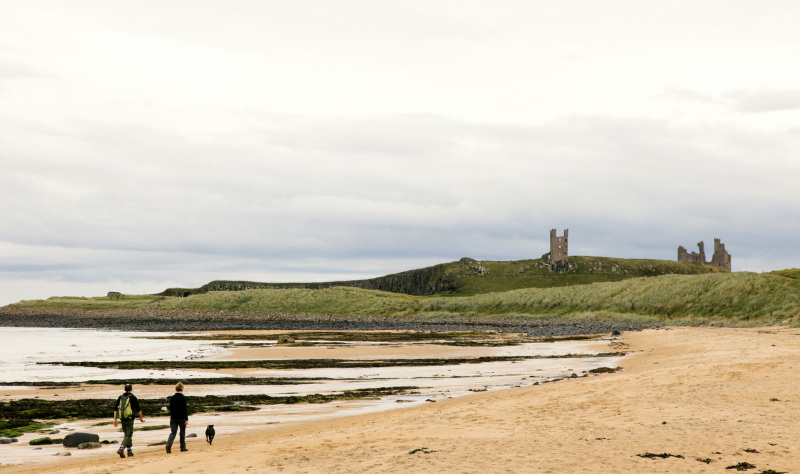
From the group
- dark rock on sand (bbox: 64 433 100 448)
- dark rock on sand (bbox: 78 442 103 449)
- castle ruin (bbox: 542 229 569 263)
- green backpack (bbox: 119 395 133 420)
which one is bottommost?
dark rock on sand (bbox: 78 442 103 449)

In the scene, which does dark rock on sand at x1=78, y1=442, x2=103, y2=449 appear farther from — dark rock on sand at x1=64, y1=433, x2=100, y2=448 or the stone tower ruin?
the stone tower ruin

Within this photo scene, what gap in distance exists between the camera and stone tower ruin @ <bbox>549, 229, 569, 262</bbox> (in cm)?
19325

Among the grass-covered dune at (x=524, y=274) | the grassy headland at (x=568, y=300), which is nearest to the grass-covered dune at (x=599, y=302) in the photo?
the grassy headland at (x=568, y=300)

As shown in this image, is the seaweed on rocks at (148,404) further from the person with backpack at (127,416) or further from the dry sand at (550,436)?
the person with backpack at (127,416)

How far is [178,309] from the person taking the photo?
452 feet

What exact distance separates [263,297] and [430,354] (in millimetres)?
104766

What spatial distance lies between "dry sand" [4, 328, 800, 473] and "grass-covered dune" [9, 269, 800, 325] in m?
44.9

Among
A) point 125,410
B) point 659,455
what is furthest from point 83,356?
point 659,455

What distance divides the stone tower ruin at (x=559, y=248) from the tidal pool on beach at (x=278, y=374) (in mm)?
146213

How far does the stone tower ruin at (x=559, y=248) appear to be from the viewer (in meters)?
193

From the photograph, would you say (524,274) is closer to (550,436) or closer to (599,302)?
(599,302)

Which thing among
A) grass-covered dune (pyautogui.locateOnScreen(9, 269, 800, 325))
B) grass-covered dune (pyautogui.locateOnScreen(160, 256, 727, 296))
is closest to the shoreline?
grass-covered dune (pyautogui.locateOnScreen(9, 269, 800, 325))

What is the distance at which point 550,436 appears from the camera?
1430 centimetres

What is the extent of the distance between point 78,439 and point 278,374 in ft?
50.6
